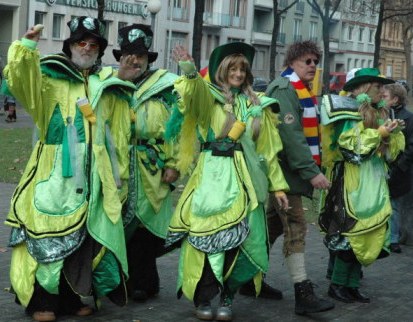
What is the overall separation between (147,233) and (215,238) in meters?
0.86

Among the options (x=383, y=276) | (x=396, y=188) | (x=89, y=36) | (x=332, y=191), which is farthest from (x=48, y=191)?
(x=396, y=188)

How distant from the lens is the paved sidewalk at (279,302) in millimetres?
6453

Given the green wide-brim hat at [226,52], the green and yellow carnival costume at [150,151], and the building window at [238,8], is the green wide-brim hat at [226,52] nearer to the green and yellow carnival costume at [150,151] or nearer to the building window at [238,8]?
the green and yellow carnival costume at [150,151]

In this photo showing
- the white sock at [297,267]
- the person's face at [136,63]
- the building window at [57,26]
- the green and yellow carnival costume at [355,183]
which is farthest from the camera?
the building window at [57,26]

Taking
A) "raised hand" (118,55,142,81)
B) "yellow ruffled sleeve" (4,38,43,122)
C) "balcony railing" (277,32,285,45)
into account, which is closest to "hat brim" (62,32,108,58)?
"raised hand" (118,55,142,81)

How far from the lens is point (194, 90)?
614cm

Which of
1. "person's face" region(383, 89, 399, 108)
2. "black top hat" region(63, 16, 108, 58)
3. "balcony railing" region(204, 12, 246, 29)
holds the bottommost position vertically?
"person's face" region(383, 89, 399, 108)

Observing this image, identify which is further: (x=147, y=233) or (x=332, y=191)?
(x=332, y=191)

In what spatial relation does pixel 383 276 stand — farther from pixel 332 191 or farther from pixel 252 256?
pixel 252 256

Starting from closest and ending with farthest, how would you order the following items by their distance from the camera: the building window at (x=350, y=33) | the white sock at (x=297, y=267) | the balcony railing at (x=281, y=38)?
the white sock at (x=297, y=267), the balcony railing at (x=281, y=38), the building window at (x=350, y=33)

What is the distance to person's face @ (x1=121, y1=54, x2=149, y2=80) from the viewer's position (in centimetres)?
659

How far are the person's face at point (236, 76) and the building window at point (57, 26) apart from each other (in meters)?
41.7

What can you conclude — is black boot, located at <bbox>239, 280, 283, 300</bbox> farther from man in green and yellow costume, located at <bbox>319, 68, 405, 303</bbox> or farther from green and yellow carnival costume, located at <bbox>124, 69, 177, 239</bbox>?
green and yellow carnival costume, located at <bbox>124, 69, 177, 239</bbox>

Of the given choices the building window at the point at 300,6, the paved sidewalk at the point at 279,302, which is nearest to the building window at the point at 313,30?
the building window at the point at 300,6
